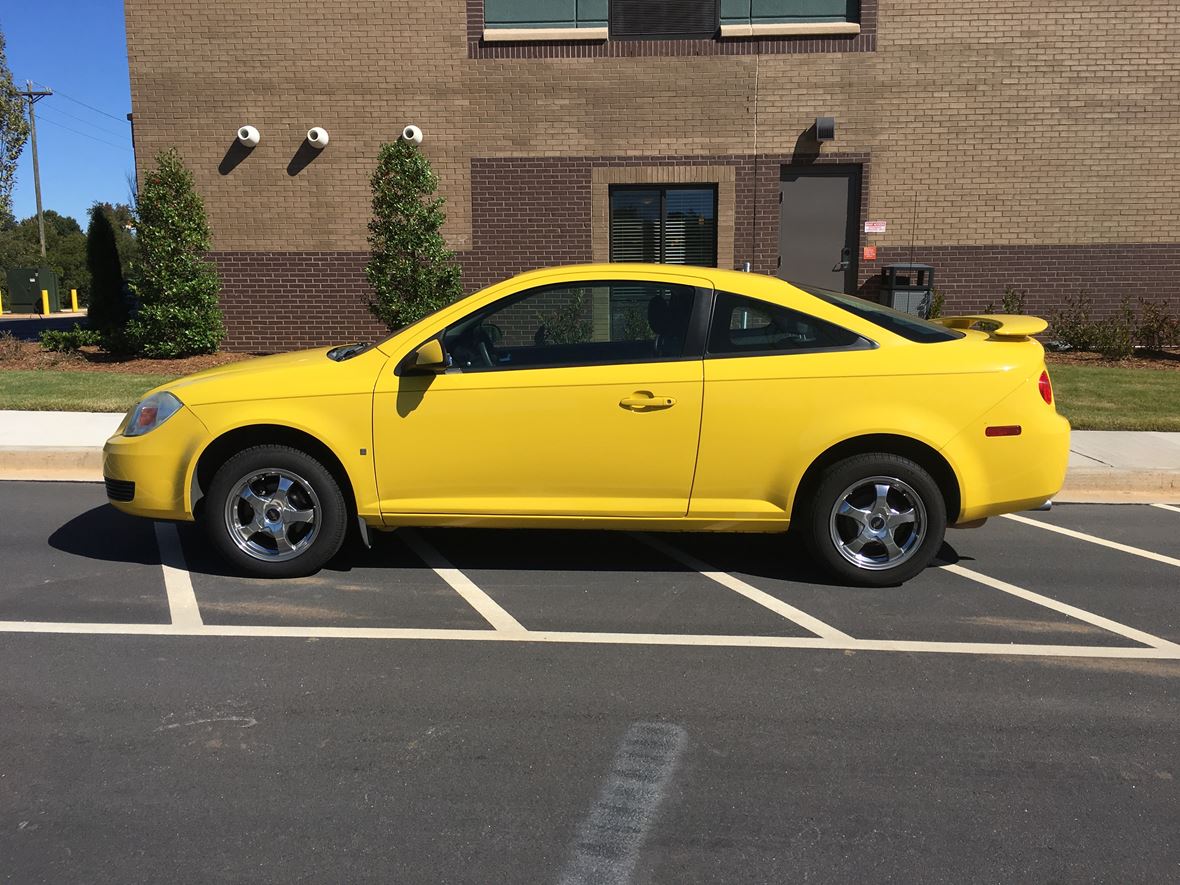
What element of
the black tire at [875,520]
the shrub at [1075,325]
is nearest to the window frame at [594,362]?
the black tire at [875,520]

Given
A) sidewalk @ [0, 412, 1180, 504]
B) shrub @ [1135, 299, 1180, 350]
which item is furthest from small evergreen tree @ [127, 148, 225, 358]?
shrub @ [1135, 299, 1180, 350]

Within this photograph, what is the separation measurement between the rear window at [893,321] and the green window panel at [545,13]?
9911mm

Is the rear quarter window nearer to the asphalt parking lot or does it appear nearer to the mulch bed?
the asphalt parking lot

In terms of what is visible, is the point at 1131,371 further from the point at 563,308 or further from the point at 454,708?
the point at 454,708

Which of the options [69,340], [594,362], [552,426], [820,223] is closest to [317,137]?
A: [69,340]

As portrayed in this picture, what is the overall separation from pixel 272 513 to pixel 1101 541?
528 cm

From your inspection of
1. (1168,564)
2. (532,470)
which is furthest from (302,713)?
(1168,564)

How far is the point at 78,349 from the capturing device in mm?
15109

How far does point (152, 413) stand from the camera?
5.29m

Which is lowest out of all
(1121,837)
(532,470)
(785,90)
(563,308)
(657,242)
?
(1121,837)

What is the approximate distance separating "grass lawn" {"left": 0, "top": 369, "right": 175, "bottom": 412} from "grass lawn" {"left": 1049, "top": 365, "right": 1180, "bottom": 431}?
9796 millimetres

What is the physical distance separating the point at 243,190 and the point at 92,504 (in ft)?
28.2

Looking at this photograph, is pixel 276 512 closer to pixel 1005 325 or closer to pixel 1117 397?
pixel 1005 325

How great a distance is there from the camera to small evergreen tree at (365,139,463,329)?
13.1m
